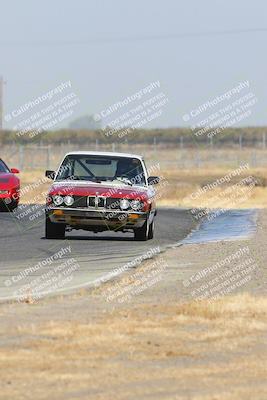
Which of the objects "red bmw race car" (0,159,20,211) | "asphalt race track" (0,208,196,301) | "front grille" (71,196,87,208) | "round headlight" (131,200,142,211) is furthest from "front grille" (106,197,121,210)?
"red bmw race car" (0,159,20,211)

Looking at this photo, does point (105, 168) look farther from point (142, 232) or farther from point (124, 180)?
point (142, 232)

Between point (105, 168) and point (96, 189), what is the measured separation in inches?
63.3

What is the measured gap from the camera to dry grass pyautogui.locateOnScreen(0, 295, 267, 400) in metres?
8.54

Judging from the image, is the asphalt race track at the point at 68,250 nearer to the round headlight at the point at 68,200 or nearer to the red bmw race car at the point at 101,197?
the red bmw race car at the point at 101,197

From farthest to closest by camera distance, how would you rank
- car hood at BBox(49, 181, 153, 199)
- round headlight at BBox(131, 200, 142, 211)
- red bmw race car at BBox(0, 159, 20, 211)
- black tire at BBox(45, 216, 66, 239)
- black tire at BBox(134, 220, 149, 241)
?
red bmw race car at BBox(0, 159, 20, 211) < black tire at BBox(134, 220, 149, 241) < black tire at BBox(45, 216, 66, 239) < round headlight at BBox(131, 200, 142, 211) < car hood at BBox(49, 181, 153, 199)

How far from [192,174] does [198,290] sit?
6139 centimetres

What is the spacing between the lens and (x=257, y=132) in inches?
5576

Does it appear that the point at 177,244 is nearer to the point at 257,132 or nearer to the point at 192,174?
the point at 192,174

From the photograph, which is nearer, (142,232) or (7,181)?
(142,232)

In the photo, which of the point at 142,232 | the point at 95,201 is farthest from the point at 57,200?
the point at 142,232

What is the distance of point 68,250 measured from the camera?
21359mm

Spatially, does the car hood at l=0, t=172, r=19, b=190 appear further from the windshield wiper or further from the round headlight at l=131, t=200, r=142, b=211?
the round headlight at l=131, t=200, r=142, b=211

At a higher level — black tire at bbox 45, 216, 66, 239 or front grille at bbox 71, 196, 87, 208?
front grille at bbox 71, 196, 87, 208

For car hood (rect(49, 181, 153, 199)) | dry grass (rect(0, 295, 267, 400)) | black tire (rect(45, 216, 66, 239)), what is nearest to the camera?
dry grass (rect(0, 295, 267, 400))
